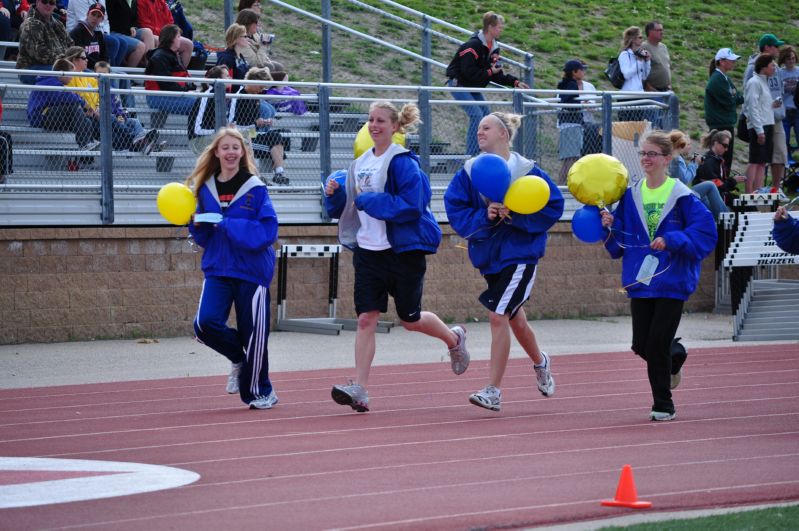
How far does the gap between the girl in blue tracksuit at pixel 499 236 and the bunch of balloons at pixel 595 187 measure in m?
0.26

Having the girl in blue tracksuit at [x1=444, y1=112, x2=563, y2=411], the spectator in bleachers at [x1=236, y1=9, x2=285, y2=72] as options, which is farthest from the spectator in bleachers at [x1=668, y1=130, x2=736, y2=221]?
the girl in blue tracksuit at [x1=444, y1=112, x2=563, y2=411]

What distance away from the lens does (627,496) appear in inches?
233

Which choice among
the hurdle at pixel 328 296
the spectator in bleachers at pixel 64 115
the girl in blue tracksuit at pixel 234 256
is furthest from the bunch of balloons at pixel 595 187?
the spectator in bleachers at pixel 64 115

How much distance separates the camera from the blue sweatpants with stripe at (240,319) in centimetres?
915

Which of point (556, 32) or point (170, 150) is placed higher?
point (556, 32)

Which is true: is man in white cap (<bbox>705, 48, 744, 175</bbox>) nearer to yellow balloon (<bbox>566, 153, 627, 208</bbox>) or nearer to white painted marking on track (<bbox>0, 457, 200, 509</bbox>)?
yellow balloon (<bbox>566, 153, 627, 208</bbox>)

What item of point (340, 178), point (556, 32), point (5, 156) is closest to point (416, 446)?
point (340, 178)

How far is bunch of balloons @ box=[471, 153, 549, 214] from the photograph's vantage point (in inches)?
353

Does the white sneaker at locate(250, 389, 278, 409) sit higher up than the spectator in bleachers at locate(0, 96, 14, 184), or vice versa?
the spectator in bleachers at locate(0, 96, 14, 184)

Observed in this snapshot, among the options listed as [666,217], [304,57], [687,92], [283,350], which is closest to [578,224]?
[666,217]

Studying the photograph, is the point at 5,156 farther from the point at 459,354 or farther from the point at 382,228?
the point at 459,354

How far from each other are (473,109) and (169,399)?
6.64 metres

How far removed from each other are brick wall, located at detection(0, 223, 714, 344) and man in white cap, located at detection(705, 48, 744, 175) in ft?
17.3

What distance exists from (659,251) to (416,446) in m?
2.15
